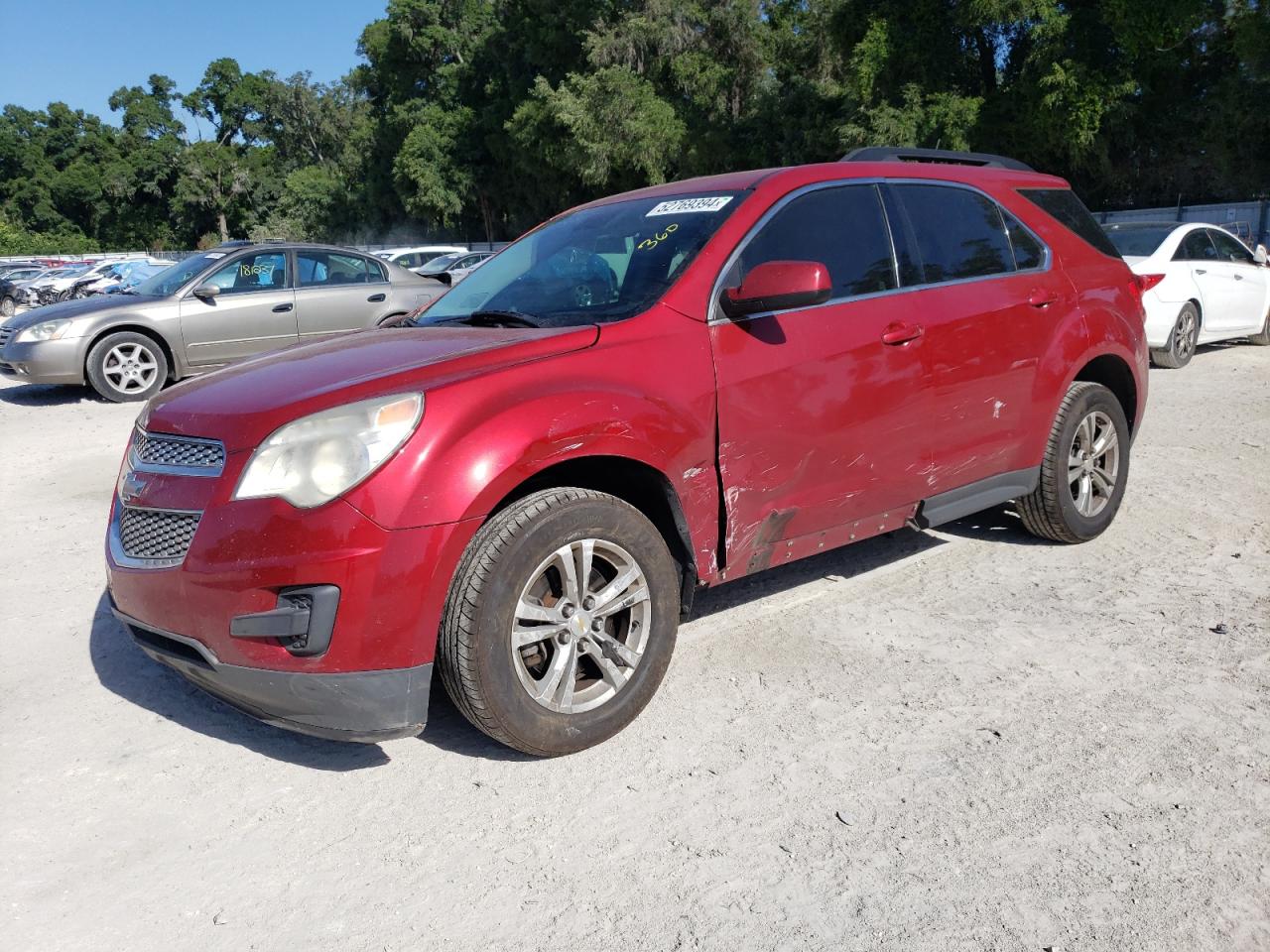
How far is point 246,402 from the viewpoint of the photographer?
3.21m

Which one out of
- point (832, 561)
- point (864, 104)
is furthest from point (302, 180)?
point (832, 561)

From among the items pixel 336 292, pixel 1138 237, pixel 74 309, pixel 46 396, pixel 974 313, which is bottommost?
pixel 46 396

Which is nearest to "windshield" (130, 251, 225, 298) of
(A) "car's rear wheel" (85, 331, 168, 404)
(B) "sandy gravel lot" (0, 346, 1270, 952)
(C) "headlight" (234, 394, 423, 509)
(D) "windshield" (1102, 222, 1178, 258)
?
(A) "car's rear wheel" (85, 331, 168, 404)

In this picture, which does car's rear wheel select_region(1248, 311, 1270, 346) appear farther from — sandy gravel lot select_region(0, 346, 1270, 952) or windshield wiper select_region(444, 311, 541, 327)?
windshield wiper select_region(444, 311, 541, 327)

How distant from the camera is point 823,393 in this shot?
3857 mm

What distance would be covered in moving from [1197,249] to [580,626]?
10674 mm

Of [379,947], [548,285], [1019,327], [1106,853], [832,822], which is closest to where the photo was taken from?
[379,947]

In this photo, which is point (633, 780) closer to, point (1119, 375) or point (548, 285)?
point (548, 285)

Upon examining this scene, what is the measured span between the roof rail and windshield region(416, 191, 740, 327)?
0.92 meters

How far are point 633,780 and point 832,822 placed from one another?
0.61 meters

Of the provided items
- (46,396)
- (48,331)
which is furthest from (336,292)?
(46,396)

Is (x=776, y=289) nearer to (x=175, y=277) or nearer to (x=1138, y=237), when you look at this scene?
(x=1138, y=237)

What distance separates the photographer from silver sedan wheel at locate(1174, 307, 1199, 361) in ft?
36.6

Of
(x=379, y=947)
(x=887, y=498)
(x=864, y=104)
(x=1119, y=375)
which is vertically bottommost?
(x=379, y=947)
